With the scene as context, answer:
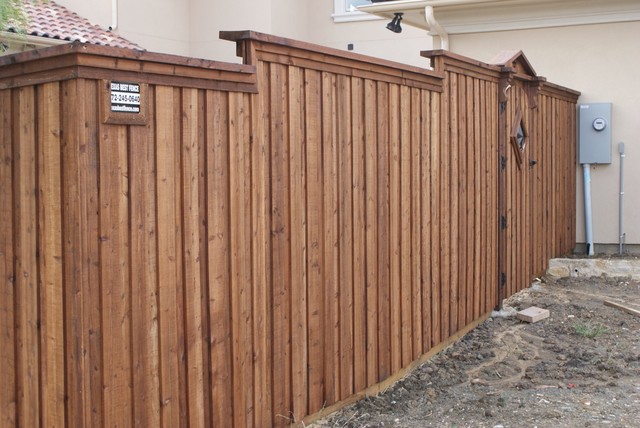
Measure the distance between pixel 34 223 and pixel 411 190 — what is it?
3088 millimetres

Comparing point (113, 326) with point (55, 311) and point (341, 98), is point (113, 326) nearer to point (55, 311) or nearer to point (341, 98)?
point (55, 311)

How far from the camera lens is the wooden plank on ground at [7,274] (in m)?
3.80

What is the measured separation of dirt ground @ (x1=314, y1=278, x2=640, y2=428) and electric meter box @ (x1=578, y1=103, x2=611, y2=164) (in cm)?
290

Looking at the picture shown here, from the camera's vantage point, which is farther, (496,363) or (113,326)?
(496,363)

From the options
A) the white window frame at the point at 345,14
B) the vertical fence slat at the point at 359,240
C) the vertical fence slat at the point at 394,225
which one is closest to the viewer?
the vertical fence slat at the point at 359,240

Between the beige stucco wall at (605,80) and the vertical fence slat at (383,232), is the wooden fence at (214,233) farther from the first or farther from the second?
the beige stucco wall at (605,80)

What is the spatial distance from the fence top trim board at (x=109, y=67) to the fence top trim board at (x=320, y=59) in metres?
0.19

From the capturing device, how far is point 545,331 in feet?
24.2

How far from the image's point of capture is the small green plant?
720cm

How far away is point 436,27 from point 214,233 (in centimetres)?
785

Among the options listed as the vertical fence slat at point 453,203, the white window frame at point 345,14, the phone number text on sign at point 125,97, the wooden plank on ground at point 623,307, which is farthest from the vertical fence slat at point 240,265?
the white window frame at point 345,14

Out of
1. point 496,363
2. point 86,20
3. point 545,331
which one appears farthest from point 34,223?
point 86,20

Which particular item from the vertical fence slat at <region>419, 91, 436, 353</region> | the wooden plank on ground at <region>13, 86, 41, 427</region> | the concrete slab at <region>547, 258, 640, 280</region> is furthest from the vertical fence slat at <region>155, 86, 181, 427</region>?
the concrete slab at <region>547, 258, 640, 280</region>

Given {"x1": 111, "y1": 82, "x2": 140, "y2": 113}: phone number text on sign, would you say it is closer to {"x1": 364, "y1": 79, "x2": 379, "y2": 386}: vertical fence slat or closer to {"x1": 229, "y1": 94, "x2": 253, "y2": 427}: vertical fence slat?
{"x1": 229, "y1": 94, "x2": 253, "y2": 427}: vertical fence slat
